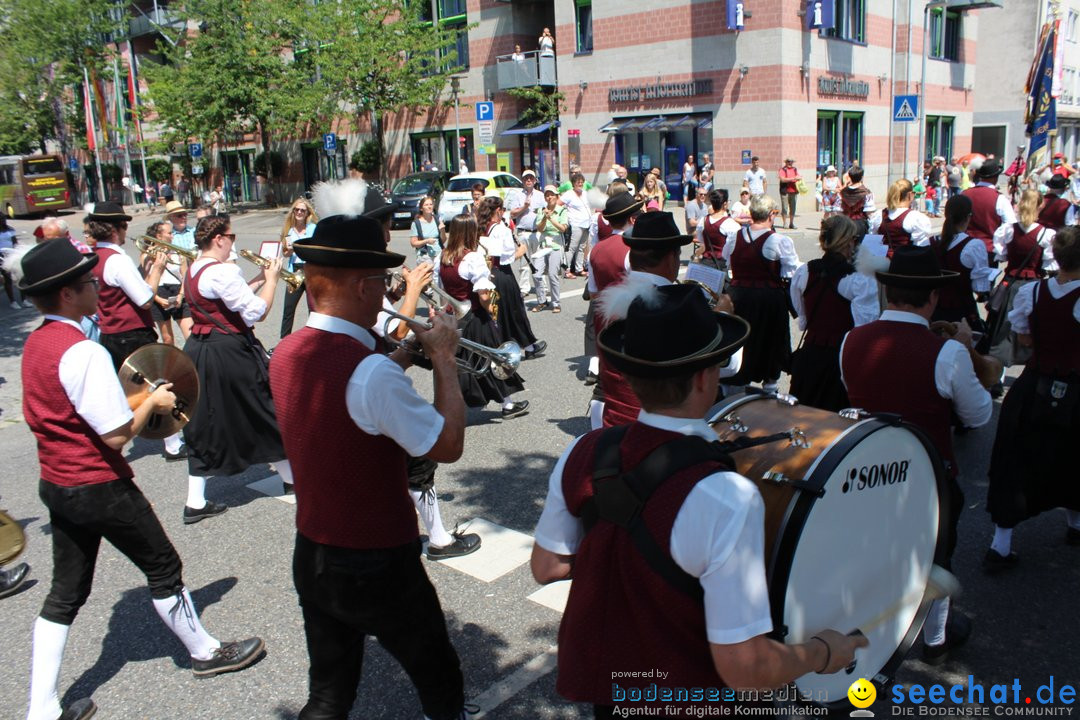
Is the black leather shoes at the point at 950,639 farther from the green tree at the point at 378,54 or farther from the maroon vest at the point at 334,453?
the green tree at the point at 378,54

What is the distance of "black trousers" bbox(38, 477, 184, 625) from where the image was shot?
3260 mm

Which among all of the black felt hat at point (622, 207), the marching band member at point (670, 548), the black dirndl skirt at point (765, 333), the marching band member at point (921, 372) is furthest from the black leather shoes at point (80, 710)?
the black dirndl skirt at point (765, 333)

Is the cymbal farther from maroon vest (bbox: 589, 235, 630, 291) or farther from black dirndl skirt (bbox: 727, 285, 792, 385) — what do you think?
black dirndl skirt (bbox: 727, 285, 792, 385)

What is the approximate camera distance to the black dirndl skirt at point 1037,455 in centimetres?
409

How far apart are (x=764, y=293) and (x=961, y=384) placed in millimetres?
3532

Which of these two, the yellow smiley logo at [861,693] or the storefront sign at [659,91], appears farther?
the storefront sign at [659,91]

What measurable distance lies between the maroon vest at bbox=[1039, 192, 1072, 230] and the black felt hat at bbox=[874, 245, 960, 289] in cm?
475

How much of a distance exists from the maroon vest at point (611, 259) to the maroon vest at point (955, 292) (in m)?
2.99

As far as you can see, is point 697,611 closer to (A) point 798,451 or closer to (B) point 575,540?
(B) point 575,540

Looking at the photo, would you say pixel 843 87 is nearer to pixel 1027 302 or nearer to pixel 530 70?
pixel 530 70

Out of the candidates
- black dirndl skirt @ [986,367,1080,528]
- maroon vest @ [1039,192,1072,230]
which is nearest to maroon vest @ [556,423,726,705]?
black dirndl skirt @ [986,367,1080,528]

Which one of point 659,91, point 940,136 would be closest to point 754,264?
point 659,91

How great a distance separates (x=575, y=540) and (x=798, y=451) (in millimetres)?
723

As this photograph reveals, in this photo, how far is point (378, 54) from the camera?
100 ft
